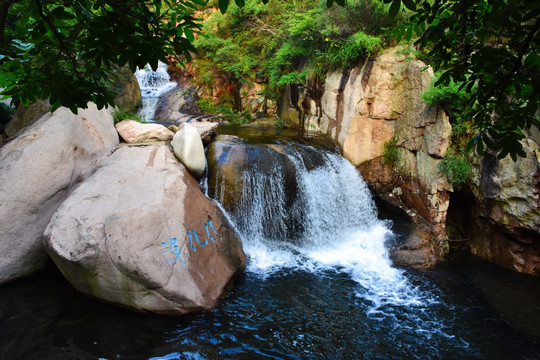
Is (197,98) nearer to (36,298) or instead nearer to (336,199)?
(336,199)

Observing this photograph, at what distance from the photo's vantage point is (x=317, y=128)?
942cm

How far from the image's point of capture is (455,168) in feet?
20.9

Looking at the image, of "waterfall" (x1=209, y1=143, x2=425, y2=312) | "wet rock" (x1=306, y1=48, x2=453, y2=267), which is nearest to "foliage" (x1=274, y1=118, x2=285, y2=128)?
"wet rock" (x1=306, y1=48, x2=453, y2=267)

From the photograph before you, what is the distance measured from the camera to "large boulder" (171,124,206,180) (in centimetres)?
602

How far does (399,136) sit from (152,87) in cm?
1086

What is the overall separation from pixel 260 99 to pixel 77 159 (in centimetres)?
842

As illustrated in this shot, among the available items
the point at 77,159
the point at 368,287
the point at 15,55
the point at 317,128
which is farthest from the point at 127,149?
the point at 317,128

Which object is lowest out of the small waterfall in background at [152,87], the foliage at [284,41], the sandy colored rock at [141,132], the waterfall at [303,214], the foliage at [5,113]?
the waterfall at [303,214]

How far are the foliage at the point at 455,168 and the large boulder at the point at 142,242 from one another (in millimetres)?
4577

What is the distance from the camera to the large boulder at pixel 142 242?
13.4ft

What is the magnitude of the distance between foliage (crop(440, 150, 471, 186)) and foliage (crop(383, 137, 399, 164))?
43.7 inches

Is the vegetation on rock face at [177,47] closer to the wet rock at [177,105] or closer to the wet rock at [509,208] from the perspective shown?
the wet rock at [509,208]

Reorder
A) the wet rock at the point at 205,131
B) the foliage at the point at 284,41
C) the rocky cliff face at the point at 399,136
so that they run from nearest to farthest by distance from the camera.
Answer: the rocky cliff face at the point at 399,136 < the wet rock at the point at 205,131 < the foliage at the point at 284,41

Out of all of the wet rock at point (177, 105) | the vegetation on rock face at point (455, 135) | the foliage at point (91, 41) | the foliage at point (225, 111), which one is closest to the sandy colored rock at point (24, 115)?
the wet rock at point (177, 105)
